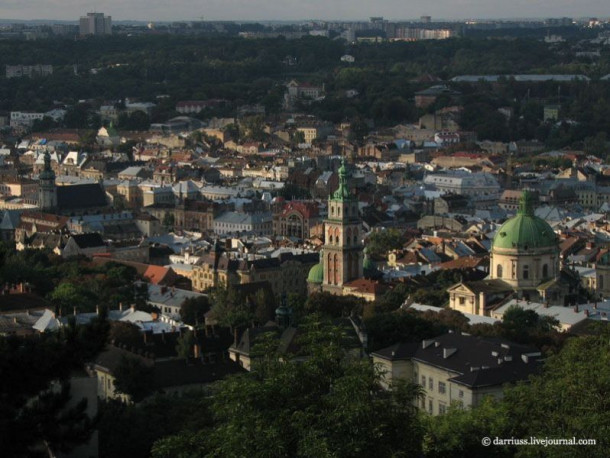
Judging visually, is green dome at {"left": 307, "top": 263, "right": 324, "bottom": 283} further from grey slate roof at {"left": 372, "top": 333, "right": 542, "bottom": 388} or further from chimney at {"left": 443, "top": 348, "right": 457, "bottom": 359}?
chimney at {"left": 443, "top": 348, "right": 457, "bottom": 359}

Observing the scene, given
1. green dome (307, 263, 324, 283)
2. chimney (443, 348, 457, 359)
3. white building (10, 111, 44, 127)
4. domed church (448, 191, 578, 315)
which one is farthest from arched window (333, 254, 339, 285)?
white building (10, 111, 44, 127)

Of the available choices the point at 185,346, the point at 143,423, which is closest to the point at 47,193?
the point at 185,346

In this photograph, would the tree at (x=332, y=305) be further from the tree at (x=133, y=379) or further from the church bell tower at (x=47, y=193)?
the church bell tower at (x=47, y=193)

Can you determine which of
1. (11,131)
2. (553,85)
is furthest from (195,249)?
(553,85)

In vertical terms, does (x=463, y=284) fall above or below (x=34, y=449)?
below


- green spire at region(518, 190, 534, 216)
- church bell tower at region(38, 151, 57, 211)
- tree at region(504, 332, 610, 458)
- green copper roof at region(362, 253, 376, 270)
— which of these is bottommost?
church bell tower at region(38, 151, 57, 211)

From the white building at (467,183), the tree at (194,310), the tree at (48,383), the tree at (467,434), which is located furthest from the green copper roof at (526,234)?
the white building at (467,183)

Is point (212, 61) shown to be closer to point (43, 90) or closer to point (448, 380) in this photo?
point (43, 90)
